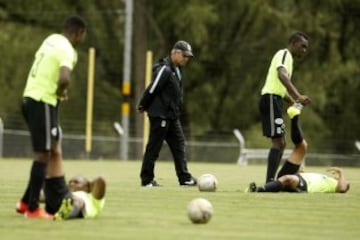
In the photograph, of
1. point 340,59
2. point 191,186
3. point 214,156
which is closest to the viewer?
point 191,186

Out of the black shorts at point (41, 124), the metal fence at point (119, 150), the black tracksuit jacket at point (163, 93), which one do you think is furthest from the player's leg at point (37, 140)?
the metal fence at point (119, 150)

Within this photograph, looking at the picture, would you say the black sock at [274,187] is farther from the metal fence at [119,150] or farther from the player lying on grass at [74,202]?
the metal fence at [119,150]

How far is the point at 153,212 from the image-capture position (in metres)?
12.4

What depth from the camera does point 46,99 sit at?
1145cm

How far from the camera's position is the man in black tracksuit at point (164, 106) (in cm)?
1702

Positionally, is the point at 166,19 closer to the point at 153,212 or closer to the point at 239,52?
the point at 239,52

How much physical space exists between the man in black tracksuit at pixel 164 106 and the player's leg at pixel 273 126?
1.53 metres

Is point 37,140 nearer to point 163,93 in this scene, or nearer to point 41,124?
point 41,124

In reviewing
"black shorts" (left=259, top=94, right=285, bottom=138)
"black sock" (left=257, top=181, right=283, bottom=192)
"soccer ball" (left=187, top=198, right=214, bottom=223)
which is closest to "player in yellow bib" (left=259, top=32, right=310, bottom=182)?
"black shorts" (left=259, top=94, right=285, bottom=138)

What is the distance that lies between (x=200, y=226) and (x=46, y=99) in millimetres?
2043

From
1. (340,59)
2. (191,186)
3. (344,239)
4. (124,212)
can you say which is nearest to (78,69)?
(340,59)

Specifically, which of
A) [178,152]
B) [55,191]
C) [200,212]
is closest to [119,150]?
[178,152]

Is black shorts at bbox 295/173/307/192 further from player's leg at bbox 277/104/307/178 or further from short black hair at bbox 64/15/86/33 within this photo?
short black hair at bbox 64/15/86/33

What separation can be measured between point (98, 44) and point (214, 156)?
9151mm
